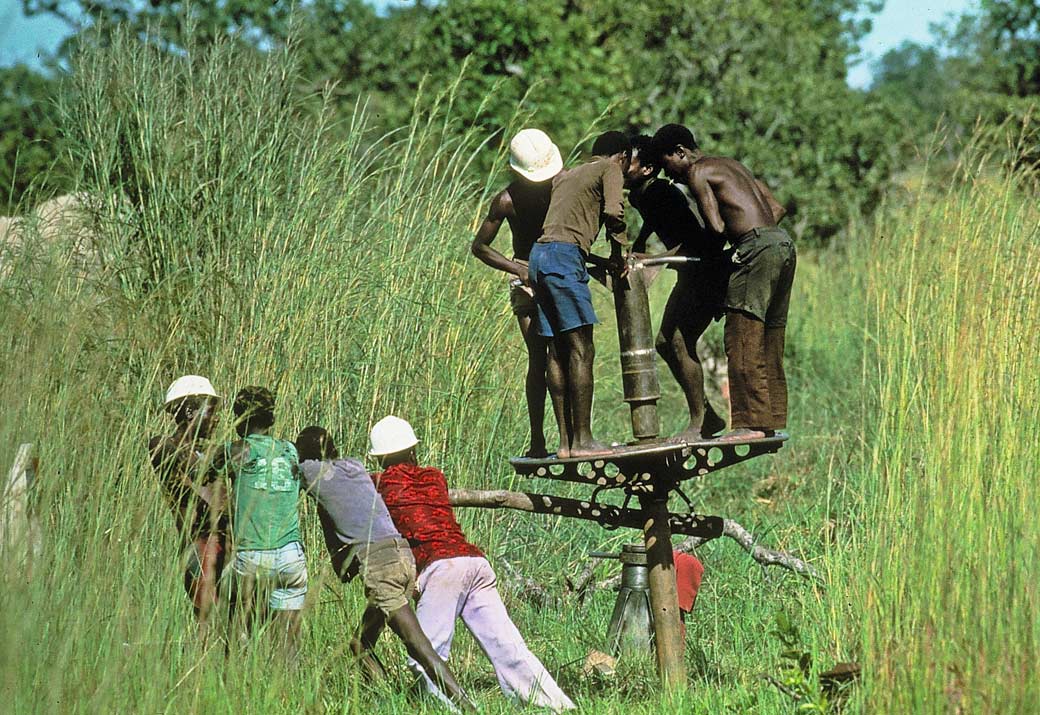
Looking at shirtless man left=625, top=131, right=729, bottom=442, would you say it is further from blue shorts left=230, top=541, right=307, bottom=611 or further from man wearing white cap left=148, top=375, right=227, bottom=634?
man wearing white cap left=148, top=375, right=227, bottom=634

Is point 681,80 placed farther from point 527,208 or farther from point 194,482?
point 194,482

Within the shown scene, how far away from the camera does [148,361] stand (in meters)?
6.32

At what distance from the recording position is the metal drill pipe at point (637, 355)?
4.94 metres

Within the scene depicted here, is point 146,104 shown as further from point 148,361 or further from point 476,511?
point 476,511

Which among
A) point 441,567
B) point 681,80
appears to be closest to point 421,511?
point 441,567

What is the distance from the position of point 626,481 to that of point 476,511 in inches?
59.7

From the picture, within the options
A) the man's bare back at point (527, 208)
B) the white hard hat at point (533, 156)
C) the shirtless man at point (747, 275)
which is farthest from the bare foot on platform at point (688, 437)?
the white hard hat at point (533, 156)

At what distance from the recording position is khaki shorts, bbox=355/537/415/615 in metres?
5.25

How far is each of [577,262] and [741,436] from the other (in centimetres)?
80

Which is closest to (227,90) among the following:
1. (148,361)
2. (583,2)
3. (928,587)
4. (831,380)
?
(148,361)

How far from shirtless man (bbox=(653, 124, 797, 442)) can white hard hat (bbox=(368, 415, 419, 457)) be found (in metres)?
1.26

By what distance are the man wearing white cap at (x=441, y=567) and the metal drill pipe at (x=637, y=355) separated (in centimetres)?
87

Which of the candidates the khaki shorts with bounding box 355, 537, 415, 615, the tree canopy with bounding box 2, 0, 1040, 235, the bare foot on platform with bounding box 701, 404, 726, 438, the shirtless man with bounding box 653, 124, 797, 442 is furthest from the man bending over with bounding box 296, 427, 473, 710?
the tree canopy with bounding box 2, 0, 1040, 235

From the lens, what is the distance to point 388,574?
17.4 ft
